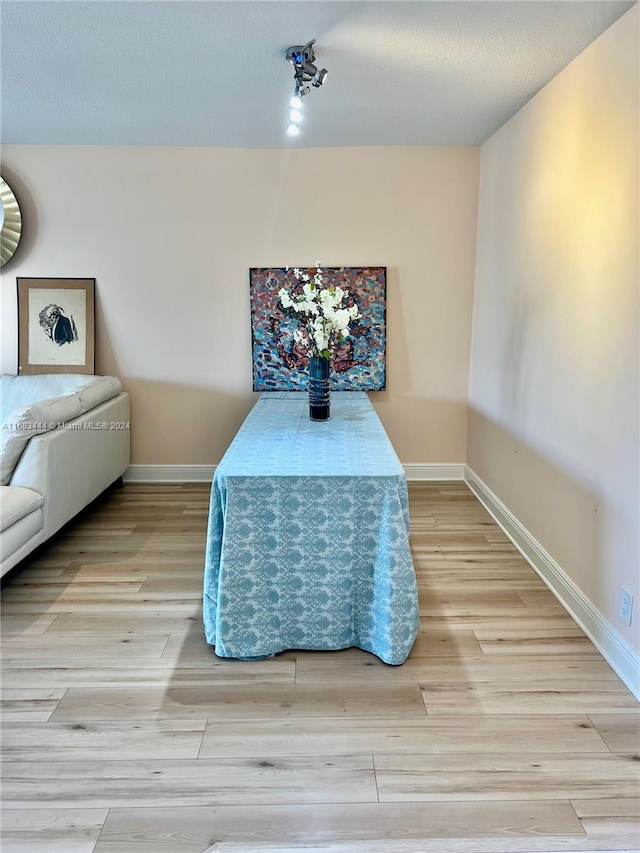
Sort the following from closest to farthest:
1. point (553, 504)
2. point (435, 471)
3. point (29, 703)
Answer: point (29, 703) → point (553, 504) → point (435, 471)

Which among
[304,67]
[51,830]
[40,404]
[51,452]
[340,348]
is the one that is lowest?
[51,830]

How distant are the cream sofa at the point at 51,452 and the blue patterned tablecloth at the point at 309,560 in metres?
1.10

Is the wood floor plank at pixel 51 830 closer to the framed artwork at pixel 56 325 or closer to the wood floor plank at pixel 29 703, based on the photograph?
the wood floor plank at pixel 29 703

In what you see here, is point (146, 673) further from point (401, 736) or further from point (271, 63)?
point (271, 63)

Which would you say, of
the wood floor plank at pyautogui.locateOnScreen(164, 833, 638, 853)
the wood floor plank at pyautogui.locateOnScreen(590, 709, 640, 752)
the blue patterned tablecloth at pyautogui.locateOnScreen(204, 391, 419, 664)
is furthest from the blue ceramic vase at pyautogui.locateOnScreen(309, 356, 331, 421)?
the wood floor plank at pyautogui.locateOnScreen(164, 833, 638, 853)

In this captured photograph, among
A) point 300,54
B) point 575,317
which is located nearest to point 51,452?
point 300,54

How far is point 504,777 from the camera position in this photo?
5.77 ft

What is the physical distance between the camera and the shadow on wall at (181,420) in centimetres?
439

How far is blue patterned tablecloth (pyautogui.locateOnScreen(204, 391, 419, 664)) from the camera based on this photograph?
7.29ft

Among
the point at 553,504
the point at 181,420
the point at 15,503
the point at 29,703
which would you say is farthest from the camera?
the point at 181,420

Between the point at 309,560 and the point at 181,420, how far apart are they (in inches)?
96.7

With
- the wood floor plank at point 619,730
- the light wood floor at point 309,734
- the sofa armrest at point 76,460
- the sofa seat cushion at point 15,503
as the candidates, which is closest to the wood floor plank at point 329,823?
the light wood floor at point 309,734

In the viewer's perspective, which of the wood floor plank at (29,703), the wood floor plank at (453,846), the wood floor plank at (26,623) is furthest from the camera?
the wood floor plank at (26,623)

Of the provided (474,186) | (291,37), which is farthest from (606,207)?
(474,186)
